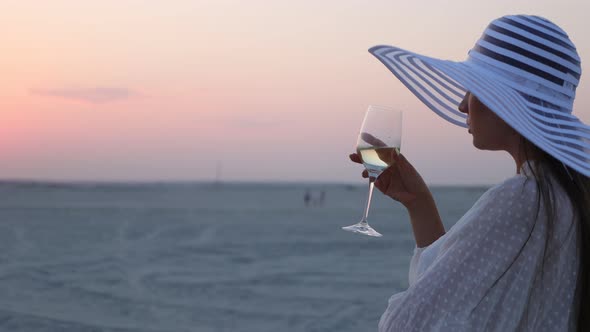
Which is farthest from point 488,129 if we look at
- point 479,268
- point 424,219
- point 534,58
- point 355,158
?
point 355,158

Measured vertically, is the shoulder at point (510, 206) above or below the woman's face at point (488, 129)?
below

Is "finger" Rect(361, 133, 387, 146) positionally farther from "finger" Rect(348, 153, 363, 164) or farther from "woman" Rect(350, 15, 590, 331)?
"woman" Rect(350, 15, 590, 331)

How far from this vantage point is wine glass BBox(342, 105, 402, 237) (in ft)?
8.66

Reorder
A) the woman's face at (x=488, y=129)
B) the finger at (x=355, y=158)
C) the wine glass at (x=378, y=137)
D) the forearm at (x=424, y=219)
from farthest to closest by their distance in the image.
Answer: the finger at (x=355, y=158), the wine glass at (x=378, y=137), the forearm at (x=424, y=219), the woman's face at (x=488, y=129)

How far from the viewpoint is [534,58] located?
201cm

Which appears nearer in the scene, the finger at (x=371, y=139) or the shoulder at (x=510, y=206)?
the shoulder at (x=510, y=206)

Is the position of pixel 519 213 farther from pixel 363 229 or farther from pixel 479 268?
pixel 363 229

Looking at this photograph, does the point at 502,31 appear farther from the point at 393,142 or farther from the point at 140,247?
the point at 140,247

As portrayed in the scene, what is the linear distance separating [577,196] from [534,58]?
1.21ft

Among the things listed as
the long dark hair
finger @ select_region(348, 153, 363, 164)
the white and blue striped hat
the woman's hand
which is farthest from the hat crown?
finger @ select_region(348, 153, 363, 164)

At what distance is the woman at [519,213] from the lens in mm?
1823

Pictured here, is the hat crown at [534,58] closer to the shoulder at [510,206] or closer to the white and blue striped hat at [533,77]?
the white and blue striped hat at [533,77]

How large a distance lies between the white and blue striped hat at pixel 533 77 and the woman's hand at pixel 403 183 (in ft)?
1.82

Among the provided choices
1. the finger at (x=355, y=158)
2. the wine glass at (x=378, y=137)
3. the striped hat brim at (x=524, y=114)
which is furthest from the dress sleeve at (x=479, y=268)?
the finger at (x=355, y=158)
